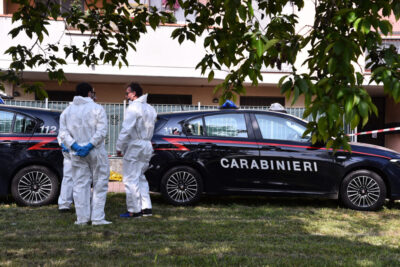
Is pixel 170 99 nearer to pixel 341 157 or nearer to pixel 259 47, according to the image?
pixel 341 157

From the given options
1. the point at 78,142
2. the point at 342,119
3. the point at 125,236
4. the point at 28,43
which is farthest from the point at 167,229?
the point at 28,43

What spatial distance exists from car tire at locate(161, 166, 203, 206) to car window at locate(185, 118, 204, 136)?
2.07 feet

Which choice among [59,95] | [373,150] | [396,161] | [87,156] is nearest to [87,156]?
[87,156]

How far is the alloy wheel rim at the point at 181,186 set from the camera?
24.7ft

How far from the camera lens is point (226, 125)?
306 inches

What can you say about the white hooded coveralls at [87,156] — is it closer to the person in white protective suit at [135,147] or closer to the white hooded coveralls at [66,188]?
the person in white protective suit at [135,147]

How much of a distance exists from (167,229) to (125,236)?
62cm

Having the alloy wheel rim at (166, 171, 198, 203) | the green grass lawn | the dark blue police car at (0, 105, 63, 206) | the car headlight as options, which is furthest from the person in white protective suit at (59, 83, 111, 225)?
the car headlight

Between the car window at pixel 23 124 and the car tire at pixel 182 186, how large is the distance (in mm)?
2349

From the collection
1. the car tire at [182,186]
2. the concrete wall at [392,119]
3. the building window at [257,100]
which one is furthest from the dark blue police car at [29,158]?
the concrete wall at [392,119]

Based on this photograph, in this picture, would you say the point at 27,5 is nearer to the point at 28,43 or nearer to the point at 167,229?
the point at 167,229

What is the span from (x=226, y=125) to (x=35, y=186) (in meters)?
3.32

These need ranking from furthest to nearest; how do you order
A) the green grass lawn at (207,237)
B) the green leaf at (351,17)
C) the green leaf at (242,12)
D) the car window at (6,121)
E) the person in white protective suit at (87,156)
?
1. the car window at (6,121)
2. the person in white protective suit at (87,156)
3. the green grass lawn at (207,237)
4. the green leaf at (242,12)
5. the green leaf at (351,17)

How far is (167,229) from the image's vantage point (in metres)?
5.67
